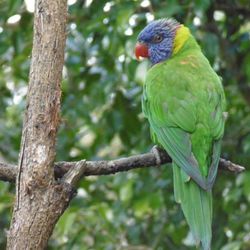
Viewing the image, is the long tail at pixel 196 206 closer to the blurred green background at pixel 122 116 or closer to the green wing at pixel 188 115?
the green wing at pixel 188 115

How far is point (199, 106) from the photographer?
10.1 ft

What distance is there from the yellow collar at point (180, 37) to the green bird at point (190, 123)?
0.07 metres

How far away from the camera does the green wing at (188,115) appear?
2.91 m

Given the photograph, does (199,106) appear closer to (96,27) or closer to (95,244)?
(96,27)

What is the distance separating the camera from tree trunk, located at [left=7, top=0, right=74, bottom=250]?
223 centimetres

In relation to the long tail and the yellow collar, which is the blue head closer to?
the yellow collar

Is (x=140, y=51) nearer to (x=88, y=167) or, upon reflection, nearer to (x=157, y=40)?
(x=157, y=40)

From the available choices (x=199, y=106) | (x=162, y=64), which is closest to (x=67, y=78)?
(x=162, y=64)

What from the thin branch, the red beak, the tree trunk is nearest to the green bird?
the red beak

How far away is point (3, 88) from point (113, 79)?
0.68 meters

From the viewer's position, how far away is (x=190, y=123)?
3.02 metres

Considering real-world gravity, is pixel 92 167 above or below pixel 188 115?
above

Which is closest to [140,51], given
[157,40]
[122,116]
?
[157,40]

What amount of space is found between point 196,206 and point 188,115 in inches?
17.1
